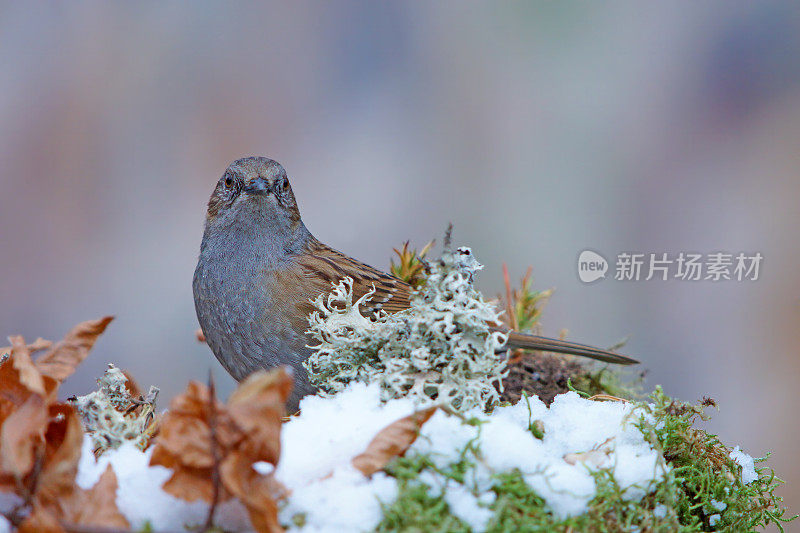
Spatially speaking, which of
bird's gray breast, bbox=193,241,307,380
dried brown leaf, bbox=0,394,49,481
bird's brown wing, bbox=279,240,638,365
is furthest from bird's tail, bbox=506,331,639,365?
dried brown leaf, bbox=0,394,49,481

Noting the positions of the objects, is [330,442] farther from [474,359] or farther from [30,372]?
[30,372]

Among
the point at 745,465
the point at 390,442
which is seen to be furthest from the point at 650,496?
the point at 390,442

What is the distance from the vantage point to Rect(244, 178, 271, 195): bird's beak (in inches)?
75.4

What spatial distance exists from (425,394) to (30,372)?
586 mm

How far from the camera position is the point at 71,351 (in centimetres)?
111

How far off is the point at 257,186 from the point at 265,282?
0.26 meters

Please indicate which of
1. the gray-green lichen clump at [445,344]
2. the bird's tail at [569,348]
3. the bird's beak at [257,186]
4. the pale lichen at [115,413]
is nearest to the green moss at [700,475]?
the gray-green lichen clump at [445,344]

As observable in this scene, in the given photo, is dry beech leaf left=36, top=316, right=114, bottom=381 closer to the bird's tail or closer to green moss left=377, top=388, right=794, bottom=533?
green moss left=377, top=388, right=794, bottom=533

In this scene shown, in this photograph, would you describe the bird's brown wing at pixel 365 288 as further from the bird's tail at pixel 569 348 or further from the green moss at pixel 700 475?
the green moss at pixel 700 475

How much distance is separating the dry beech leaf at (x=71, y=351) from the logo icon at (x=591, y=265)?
2216 millimetres

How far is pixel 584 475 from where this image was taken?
3.47 ft

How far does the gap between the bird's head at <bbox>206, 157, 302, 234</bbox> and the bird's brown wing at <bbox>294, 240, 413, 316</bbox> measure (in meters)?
0.13

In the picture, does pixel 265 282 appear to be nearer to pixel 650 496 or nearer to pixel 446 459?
pixel 446 459

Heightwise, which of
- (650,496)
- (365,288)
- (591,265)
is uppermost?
(591,265)
